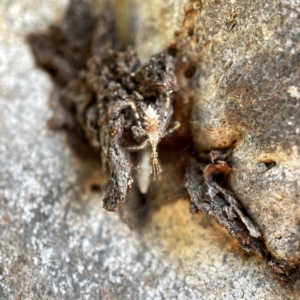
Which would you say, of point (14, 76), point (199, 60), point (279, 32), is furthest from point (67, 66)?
point (279, 32)

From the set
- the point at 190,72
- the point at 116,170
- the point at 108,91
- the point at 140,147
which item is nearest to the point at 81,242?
the point at 116,170

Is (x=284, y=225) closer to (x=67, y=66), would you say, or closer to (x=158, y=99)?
(x=158, y=99)

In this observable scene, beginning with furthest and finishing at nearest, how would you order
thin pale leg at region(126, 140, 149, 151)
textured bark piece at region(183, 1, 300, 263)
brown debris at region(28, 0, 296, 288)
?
thin pale leg at region(126, 140, 149, 151), brown debris at region(28, 0, 296, 288), textured bark piece at region(183, 1, 300, 263)

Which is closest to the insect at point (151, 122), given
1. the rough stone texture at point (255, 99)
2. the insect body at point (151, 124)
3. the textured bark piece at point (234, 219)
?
the insect body at point (151, 124)

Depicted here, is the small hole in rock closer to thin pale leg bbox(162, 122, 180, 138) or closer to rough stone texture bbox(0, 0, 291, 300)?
thin pale leg bbox(162, 122, 180, 138)

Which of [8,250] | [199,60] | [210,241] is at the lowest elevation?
[8,250]

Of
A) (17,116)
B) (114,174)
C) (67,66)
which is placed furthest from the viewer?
(67,66)

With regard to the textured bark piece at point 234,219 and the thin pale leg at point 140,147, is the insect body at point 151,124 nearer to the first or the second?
the thin pale leg at point 140,147

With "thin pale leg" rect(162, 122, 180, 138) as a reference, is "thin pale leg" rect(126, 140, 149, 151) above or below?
below

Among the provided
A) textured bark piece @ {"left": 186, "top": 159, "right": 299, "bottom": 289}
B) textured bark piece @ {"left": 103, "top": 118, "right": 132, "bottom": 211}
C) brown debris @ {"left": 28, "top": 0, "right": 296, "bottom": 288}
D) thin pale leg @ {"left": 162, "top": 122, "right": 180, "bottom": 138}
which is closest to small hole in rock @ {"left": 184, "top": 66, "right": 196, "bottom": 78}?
brown debris @ {"left": 28, "top": 0, "right": 296, "bottom": 288}
